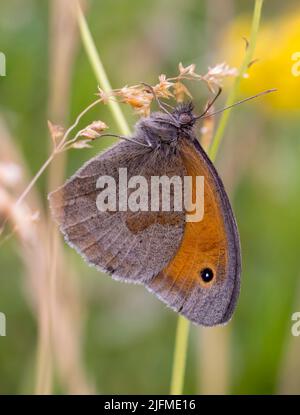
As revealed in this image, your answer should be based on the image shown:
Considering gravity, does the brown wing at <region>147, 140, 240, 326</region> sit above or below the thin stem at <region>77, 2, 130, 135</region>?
below

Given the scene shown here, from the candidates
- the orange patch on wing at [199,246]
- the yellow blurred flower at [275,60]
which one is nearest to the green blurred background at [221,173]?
the yellow blurred flower at [275,60]

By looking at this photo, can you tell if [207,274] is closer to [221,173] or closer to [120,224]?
[120,224]

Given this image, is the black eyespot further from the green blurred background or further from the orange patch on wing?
the green blurred background

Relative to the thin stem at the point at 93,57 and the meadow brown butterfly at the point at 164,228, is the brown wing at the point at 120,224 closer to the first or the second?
the meadow brown butterfly at the point at 164,228

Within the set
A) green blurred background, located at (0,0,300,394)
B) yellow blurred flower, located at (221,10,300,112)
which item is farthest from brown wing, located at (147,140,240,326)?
yellow blurred flower, located at (221,10,300,112)

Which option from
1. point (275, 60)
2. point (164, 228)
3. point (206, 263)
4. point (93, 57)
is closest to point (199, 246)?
point (206, 263)

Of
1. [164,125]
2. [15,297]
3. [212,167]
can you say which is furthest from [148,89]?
[15,297]

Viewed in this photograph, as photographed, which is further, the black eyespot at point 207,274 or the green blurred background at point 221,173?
the green blurred background at point 221,173
